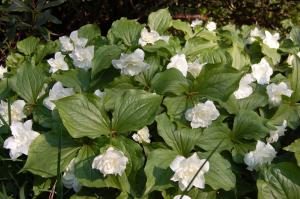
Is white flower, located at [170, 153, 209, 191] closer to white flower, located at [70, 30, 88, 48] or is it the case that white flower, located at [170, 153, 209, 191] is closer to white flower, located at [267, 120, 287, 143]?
→ white flower, located at [267, 120, 287, 143]

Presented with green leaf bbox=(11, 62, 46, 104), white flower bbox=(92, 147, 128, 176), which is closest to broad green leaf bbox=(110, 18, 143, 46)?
green leaf bbox=(11, 62, 46, 104)

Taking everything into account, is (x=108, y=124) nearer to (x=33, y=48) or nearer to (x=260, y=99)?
(x=260, y=99)

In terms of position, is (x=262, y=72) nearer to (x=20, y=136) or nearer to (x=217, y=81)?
(x=217, y=81)

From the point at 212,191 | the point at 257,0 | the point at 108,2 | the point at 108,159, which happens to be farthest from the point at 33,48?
the point at 257,0

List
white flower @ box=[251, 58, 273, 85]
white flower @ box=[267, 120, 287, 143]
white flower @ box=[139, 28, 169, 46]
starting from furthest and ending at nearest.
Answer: white flower @ box=[139, 28, 169, 46] < white flower @ box=[251, 58, 273, 85] < white flower @ box=[267, 120, 287, 143]

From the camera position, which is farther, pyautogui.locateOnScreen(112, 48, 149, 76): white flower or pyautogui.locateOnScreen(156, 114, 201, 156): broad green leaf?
pyautogui.locateOnScreen(112, 48, 149, 76): white flower
